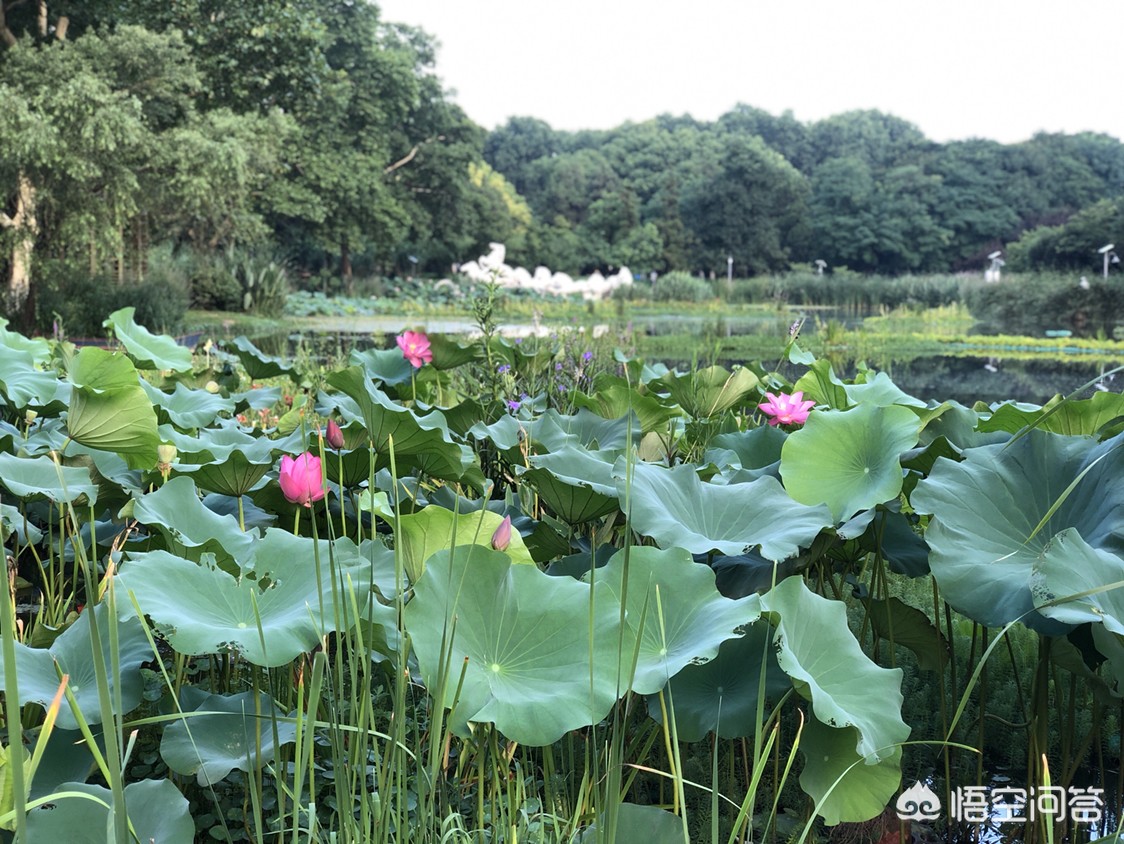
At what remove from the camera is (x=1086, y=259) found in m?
20.9

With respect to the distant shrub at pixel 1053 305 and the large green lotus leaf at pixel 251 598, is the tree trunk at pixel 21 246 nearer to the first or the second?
the large green lotus leaf at pixel 251 598

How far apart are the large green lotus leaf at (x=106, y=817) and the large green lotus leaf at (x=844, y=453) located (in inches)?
28.2

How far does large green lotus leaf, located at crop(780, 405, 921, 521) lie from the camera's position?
3.31 ft

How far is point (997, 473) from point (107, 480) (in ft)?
3.85

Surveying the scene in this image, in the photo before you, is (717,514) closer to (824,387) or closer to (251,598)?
(251,598)

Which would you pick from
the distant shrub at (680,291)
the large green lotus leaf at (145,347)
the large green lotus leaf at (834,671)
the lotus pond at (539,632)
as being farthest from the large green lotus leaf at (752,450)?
the distant shrub at (680,291)

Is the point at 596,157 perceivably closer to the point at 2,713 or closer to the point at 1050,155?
the point at 1050,155

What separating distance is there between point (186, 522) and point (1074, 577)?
95cm

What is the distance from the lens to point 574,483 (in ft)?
3.24

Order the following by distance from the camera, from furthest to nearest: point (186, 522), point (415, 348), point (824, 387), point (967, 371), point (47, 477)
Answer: point (967, 371)
point (415, 348)
point (824, 387)
point (47, 477)
point (186, 522)

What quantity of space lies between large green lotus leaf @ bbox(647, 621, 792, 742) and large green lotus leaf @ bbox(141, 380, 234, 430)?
3.72 ft

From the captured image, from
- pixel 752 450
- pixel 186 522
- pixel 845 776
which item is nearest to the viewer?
pixel 845 776

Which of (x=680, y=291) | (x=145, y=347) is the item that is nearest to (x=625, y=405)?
(x=145, y=347)

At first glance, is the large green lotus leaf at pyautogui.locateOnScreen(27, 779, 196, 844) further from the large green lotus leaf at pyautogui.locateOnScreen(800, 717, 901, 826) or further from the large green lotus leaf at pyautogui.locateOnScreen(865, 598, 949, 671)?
the large green lotus leaf at pyautogui.locateOnScreen(865, 598, 949, 671)
